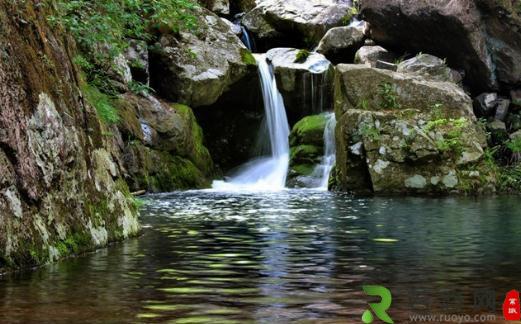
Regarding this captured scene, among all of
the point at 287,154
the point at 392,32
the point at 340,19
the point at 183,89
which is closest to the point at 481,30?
the point at 392,32

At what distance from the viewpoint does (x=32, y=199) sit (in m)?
6.26

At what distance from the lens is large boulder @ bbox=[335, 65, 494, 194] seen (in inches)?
713

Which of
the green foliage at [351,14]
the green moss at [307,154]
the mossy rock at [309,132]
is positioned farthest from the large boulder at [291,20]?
the green moss at [307,154]

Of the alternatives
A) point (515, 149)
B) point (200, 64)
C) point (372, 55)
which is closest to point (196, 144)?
point (200, 64)

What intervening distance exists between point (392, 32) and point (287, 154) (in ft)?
20.0

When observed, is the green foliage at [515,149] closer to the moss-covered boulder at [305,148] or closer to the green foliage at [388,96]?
the green foliage at [388,96]

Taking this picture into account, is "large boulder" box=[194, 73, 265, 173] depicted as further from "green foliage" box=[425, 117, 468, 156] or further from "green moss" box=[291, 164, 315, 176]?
"green foliage" box=[425, 117, 468, 156]

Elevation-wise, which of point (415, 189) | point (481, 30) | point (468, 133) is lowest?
point (415, 189)

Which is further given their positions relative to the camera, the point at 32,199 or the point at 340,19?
the point at 340,19

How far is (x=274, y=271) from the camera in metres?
6.08

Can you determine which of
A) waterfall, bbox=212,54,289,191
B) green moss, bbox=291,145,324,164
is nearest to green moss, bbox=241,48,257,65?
waterfall, bbox=212,54,289,191

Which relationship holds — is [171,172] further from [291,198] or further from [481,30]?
[481,30]

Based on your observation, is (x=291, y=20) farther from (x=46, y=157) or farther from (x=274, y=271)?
(x=274, y=271)

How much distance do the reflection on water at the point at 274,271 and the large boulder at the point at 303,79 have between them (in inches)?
518
